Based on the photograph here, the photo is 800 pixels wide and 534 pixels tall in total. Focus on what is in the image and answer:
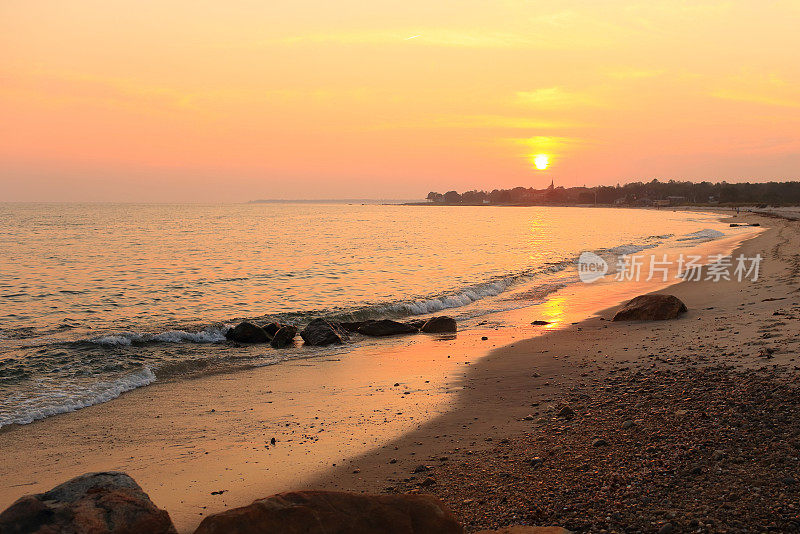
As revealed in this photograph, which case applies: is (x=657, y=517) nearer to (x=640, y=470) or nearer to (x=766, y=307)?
(x=640, y=470)

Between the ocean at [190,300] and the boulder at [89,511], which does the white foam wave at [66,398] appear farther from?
the boulder at [89,511]

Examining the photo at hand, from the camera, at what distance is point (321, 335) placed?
15086mm

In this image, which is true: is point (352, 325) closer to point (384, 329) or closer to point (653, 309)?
point (384, 329)

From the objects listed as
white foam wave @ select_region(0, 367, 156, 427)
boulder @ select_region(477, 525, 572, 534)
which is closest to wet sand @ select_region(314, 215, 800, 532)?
boulder @ select_region(477, 525, 572, 534)

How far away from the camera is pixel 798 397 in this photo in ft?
22.2

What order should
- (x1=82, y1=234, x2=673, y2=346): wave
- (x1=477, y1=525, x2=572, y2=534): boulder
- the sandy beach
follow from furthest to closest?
(x1=82, y1=234, x2=673, y2=346): wave, the sandy beach, (x1=477, y1=525, x2=572, y2=534): boulder

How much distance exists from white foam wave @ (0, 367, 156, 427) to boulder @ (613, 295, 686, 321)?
1196cm

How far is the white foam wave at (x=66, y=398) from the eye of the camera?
9234 mm

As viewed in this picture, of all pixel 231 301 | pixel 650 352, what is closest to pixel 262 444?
pixel 650 352

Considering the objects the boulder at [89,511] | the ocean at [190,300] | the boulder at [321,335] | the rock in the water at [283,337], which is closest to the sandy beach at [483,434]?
the boulder at [89,511]

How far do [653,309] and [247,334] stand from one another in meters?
11.1

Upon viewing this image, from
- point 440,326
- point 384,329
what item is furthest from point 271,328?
point 440,326

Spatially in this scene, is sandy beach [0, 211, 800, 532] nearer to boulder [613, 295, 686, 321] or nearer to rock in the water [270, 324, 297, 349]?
boulder [613, 295, 686, 321]

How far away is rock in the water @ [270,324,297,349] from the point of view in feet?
49.8
